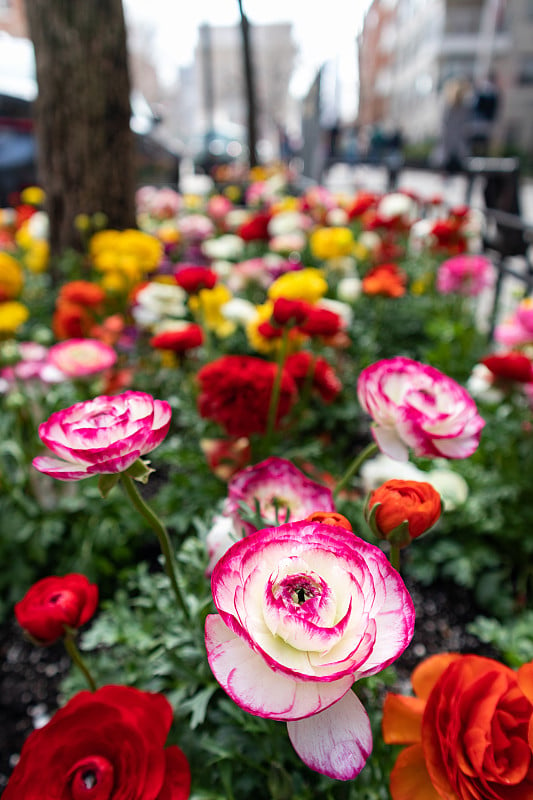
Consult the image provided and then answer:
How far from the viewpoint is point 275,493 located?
27.5 inches

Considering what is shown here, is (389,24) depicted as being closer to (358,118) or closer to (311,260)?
(358,118)

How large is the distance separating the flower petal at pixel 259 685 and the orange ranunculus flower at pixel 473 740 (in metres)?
0.15

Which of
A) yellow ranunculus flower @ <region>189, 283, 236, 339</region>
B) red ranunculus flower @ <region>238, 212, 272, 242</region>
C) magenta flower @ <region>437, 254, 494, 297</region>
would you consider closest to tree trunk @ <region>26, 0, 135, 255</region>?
red ranunculus flower @ <region>238, 212, 272, 242</region>

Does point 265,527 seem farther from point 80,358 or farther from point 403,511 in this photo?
point 80,358

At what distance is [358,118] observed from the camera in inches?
1726

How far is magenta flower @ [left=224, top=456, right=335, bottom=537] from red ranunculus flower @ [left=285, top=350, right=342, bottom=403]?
2.64 feet

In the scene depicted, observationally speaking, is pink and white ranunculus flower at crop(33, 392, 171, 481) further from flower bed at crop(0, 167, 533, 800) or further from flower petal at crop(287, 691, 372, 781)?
flower petal at crop(287, 691, 372, 781)

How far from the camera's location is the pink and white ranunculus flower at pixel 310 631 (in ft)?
1.30

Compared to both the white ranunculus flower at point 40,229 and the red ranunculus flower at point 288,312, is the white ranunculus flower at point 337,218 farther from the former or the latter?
the red ranunculus flower at point 288,312

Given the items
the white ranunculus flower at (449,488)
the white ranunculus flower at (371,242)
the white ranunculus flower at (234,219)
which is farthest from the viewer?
the white ranunculus flower at (234,219)

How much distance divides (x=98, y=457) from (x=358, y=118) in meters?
49.2

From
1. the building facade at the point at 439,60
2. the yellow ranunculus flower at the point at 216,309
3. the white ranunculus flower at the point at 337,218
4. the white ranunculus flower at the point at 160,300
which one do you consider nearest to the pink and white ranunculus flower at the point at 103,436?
the white ranunculus flower at the point at 160,300

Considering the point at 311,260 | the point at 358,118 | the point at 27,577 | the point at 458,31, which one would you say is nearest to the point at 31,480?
the point at 27,577

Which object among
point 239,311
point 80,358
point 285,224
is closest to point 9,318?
point 80,358
